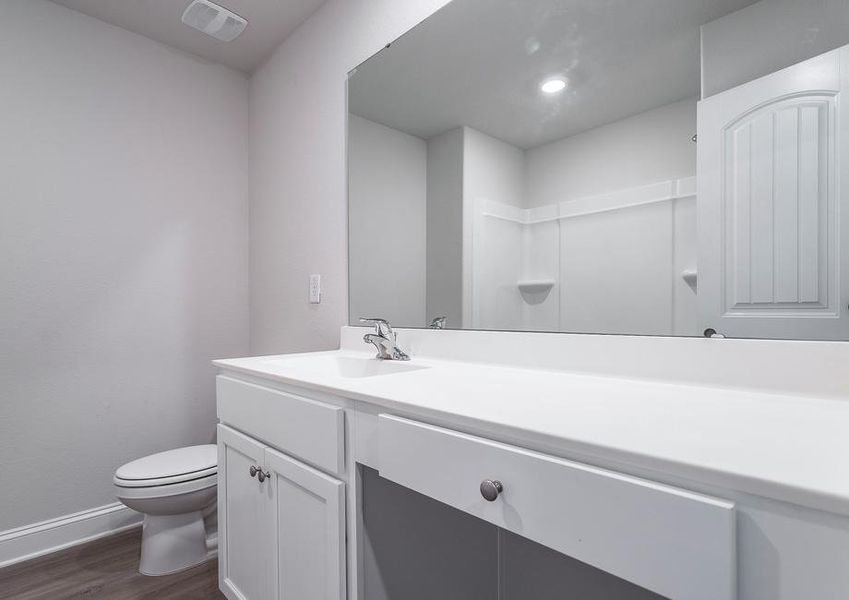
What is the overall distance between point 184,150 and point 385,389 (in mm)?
2019

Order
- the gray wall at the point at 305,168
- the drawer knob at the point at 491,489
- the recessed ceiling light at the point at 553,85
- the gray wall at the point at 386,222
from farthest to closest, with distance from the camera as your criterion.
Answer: the gray wall at the point at 305,168
the gray wall at the point at 386,222
the recessed ceiling light at the point at 553,85
the drawer knob at the point at 491,489

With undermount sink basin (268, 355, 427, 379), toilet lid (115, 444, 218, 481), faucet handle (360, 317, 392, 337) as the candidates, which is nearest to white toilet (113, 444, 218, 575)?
toilet lid (115, 444, 218, 481)

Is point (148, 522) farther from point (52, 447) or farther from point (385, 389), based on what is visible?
point (385, 389)

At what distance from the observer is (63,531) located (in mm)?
1841

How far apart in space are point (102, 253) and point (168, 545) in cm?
131

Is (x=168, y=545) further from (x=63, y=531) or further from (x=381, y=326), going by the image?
(x=381, y=326)

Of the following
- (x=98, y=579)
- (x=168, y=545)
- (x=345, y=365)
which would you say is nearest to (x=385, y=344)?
(x=345, y=365)

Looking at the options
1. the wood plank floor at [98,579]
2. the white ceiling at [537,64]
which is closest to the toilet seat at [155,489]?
the wood plank floor at [98,579]

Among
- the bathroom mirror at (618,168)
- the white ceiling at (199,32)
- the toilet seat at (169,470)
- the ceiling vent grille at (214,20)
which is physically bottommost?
the toilet seat at (169,470)

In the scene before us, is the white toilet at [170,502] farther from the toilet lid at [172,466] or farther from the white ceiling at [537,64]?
the white ceiling at [537,64]

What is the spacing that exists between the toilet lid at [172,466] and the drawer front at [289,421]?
41 centimetres

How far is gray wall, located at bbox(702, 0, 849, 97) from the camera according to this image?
31.1 inches

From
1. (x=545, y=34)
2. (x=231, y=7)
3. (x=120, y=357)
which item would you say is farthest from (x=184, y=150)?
(x=545, y=34)

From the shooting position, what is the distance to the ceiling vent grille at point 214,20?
185cm
